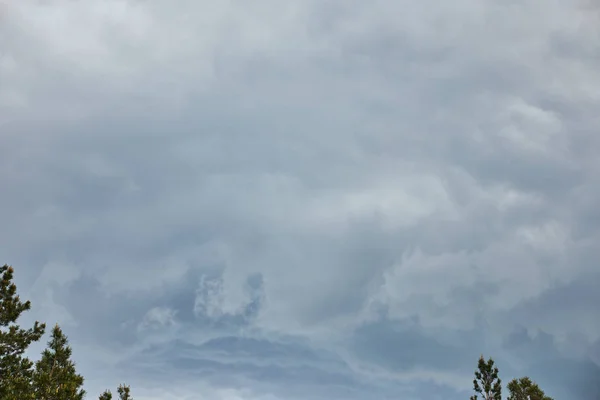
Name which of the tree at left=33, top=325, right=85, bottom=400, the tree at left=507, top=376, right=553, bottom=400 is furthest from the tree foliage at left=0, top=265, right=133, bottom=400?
the tree at left=507, top=376, right=553, bottom=400

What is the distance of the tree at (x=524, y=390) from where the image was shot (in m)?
72.9

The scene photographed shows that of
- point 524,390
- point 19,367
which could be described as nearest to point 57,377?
point 19,367

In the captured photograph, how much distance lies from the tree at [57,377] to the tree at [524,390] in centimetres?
6383

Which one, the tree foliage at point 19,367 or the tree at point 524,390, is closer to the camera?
the tree foliage at point 19,367

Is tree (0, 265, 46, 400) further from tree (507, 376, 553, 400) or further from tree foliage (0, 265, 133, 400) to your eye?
tree (507, 376, 553, 400)

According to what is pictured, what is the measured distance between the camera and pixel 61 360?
6738 centimetres

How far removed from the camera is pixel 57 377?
4519cm

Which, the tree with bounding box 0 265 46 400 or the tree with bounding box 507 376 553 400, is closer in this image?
the tree with bounding box 0 265 46 400

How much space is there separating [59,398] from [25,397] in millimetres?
3239

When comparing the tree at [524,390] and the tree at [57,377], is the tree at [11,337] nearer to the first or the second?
the tree at [57,377]

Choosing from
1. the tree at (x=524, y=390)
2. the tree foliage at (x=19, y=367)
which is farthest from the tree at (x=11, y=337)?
the tree at (x=524, y=390)

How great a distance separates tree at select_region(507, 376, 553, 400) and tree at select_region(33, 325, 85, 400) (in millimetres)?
63830

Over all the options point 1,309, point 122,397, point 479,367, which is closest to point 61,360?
point 122,397

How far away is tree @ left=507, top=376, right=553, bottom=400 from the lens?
2869 inches
